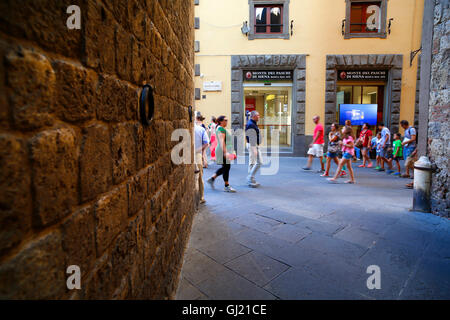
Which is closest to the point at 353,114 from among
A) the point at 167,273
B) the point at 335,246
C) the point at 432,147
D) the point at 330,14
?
the point at 330,14

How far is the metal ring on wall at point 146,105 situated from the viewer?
1.52 m

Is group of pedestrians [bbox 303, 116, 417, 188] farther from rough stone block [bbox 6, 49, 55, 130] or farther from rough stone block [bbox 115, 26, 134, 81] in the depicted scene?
rough stone block [bbox 6, 49, 55, 130]

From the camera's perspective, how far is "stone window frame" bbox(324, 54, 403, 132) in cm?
1266

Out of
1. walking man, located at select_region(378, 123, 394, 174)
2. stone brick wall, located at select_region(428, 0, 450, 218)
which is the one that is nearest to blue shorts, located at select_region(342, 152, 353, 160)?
stone brick wall, located at select_region(428, 0, 450, 218)

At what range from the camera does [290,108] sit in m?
13.7

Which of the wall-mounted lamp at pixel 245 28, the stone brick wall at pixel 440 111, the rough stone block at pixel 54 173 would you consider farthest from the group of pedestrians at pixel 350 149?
the rough stone block at pixel 54 173

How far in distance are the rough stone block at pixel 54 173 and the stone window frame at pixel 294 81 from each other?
1230 centimetres

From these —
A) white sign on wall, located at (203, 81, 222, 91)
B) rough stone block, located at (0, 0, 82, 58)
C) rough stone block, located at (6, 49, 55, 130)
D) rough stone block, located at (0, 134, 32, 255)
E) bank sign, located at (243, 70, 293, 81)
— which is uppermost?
bank sign, located at (243, 70, 293, 81)

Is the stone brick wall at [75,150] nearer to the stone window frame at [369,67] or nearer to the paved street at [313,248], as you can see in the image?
the paved street at [313,248]

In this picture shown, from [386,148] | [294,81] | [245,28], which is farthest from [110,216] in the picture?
[245,28]

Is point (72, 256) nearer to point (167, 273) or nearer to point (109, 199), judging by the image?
point (109, 199)

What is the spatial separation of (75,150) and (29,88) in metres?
0.26

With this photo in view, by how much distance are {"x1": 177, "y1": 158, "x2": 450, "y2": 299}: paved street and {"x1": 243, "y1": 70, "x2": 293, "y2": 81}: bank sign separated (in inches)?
331
